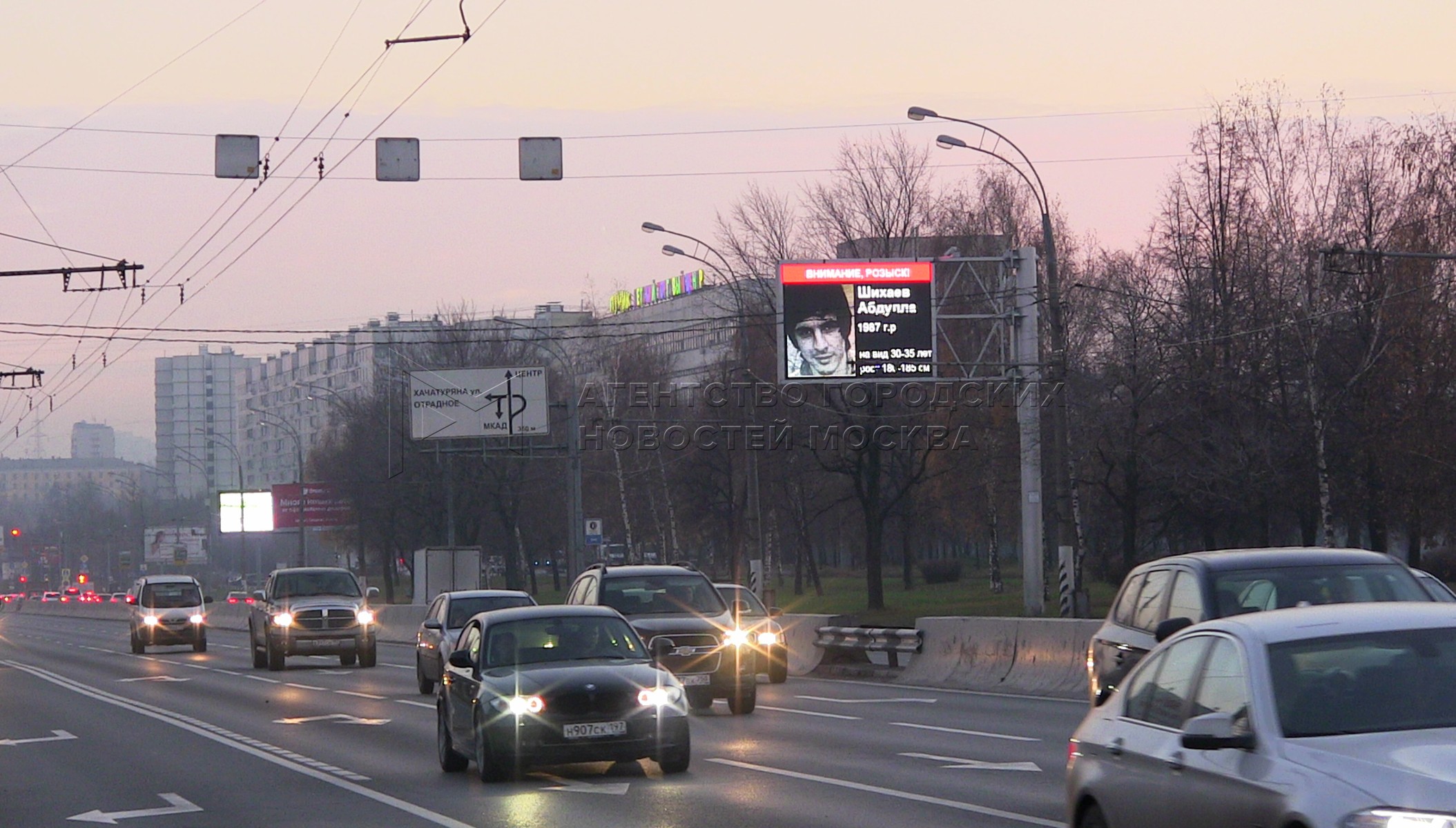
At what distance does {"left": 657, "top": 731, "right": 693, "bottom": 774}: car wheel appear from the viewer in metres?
14.1

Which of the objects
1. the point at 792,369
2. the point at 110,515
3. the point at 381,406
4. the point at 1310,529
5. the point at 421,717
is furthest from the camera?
the point at 110,515

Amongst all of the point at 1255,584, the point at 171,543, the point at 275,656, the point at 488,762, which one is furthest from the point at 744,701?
the point at 171,543

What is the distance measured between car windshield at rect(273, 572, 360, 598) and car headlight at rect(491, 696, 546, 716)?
71.0 ft

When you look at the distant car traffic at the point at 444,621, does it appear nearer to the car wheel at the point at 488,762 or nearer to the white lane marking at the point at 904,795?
the white lane marking at the point at 904,795

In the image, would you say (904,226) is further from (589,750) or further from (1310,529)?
(589,750)

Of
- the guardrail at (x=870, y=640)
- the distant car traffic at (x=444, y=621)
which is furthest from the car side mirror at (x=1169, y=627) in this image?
the guardrail at (x=870, y=640)

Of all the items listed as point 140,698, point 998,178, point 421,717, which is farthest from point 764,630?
point 998,178

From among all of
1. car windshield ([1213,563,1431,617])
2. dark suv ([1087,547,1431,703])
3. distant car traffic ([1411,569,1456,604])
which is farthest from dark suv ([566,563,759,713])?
distant car traffic ([1411,569,1456,604])

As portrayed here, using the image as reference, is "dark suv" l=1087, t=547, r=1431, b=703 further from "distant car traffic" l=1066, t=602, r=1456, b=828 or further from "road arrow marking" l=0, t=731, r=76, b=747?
"road arrow marking" l=0, t=731, r=76, b=747

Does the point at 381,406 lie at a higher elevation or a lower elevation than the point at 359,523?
higher

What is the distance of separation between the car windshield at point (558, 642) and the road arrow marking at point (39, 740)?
7.31m

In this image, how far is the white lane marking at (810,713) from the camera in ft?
65.0

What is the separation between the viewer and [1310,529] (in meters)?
51.0

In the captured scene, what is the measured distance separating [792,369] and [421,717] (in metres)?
18.4
